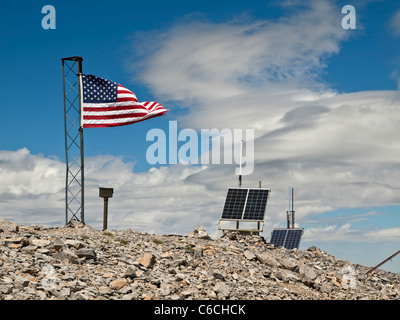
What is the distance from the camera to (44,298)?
17.0 metres

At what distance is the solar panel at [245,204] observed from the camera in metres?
33.8

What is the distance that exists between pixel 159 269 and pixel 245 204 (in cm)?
1344

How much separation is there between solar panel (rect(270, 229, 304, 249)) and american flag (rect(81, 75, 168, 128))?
1455 centimetres

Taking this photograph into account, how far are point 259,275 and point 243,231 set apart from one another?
947 centimetres

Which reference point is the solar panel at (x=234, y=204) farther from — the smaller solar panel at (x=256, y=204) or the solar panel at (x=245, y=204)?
the smaller solar panel at (x=256, y=204)

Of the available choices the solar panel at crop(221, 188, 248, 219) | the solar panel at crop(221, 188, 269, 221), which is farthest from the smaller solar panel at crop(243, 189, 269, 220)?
the solar panel at crop(221, 188, 248, 219)

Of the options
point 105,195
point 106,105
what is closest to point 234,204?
point 105,195

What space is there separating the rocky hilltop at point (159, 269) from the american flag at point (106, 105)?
20.1 feet

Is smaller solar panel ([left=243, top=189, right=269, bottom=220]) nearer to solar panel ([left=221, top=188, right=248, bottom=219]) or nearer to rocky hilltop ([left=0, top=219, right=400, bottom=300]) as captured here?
solar panel ([left=221, top=188, right=248, bottom=219])

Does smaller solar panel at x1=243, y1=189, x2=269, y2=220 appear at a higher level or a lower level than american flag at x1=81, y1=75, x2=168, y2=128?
lower

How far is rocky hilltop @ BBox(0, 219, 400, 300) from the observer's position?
60.8 ft
